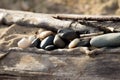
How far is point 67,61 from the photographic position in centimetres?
217

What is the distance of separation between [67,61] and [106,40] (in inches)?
10.1

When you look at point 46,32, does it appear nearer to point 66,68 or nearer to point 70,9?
point 66,68

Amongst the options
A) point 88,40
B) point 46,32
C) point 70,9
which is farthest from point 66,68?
point 70,9

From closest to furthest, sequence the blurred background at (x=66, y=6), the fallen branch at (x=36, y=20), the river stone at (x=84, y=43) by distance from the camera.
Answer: the river stone at (x=84, y=43) → the fallen branch at (x=36, y=20) → the blurred background at (x=66, y=6)

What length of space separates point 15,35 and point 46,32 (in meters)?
0.23

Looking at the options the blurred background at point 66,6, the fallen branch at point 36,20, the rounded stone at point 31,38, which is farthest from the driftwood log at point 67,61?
the blurred background at point 66,6

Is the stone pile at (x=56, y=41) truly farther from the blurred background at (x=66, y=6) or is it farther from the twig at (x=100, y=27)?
the blurred background at (x=66, y=6)

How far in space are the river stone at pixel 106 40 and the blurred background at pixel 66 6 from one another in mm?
4087

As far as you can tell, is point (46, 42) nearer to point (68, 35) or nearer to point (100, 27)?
point (68, 35)

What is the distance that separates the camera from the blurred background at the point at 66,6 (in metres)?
6.32

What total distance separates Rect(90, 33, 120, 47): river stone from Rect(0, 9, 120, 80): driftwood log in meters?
0.04

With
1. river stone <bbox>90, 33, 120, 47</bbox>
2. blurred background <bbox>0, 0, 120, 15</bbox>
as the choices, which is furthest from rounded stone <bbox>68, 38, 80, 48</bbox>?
blurred background <bbox>0, 0, 120, 15</bbox>

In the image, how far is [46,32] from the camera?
8.05ft

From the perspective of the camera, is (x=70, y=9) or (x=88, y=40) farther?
(x=70, y=9)
